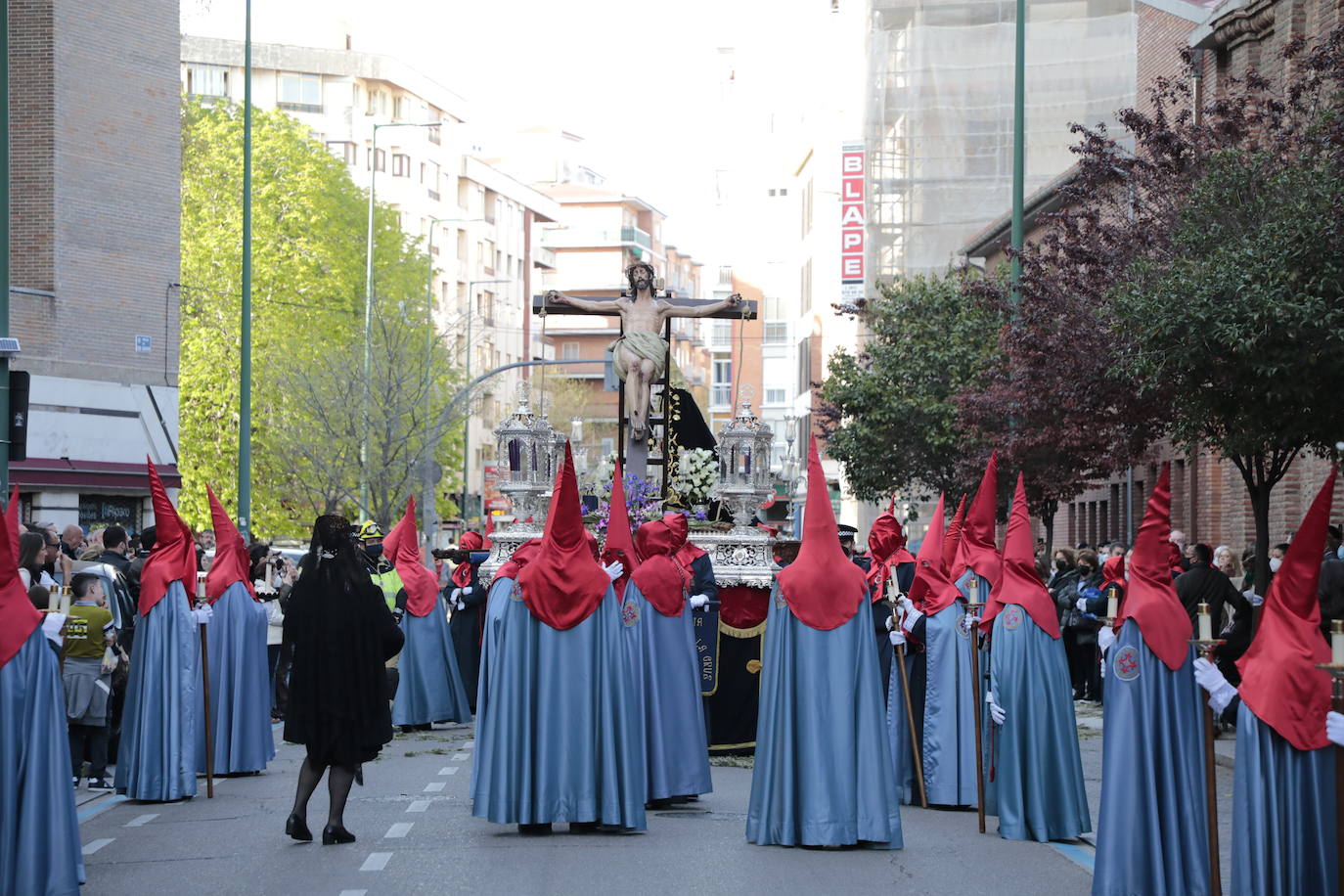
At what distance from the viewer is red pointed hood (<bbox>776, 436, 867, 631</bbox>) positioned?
37.0ft

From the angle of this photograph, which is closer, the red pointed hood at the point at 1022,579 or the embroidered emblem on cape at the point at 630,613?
the red pointed hood at the point at 1022,579

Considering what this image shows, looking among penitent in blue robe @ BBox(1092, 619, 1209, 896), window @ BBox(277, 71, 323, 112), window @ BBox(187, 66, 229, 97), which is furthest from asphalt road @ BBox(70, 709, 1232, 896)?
window @ BBox(187, 66, 229, 97)

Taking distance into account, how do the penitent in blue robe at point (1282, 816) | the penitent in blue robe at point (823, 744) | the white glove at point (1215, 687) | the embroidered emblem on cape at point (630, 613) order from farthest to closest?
the embroidered emblem on cape at point (630, 613) → the penitent in blue robe at point (823, 744) → the white glove at point (1215, 687) → the penitent in blue robe at point (1282, 816)

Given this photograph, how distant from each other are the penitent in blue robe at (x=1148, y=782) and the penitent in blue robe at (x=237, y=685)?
8.05 m

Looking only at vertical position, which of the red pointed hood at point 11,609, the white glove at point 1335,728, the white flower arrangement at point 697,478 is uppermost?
the white flower arrangement at point 697,478

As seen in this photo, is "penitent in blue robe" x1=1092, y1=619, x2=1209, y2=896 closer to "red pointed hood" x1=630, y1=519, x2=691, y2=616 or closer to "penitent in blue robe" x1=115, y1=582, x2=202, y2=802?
"red pointed hood" x1=630, y1=519, x2=691, y2=616

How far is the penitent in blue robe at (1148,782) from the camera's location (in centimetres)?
938

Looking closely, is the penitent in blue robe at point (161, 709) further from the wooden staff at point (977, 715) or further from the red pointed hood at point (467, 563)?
the red pointed hood at point (467, 563)

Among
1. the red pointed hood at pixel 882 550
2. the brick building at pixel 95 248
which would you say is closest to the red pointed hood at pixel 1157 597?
the red pointed hood at pixel 882 550

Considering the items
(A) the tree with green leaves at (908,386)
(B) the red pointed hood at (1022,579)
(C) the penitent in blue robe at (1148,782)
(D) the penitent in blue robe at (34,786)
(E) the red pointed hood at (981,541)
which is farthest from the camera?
(A) the tree with green leaves at (908,386)

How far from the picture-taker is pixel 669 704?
43.7ft

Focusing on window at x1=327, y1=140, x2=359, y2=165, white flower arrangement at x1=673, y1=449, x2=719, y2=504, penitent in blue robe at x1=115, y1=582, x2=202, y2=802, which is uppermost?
window at x1=327, y1=140, x2=359, y2=165

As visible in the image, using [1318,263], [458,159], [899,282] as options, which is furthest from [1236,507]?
[458,159]

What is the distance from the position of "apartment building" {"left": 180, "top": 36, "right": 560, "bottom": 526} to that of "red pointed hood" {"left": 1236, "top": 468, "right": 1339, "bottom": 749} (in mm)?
62302
